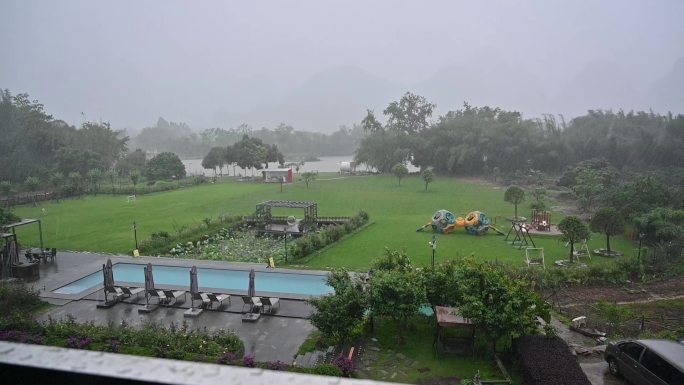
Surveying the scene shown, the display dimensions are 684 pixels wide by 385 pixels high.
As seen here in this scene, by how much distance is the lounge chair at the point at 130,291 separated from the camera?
41.3 ft

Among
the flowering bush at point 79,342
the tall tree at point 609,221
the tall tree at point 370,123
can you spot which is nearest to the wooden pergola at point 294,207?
the tall tree at point 609,221

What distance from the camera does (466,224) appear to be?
66.7 feet

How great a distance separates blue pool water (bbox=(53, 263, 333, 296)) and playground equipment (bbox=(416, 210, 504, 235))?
26.1ft

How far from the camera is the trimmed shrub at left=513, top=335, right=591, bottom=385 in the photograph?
7.50 meters

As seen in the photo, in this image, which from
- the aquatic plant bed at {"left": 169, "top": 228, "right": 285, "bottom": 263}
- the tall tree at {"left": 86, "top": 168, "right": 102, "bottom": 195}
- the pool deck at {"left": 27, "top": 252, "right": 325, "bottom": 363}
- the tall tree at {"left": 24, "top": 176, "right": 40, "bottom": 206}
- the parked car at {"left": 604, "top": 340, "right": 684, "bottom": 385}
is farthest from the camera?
the tall tree at {"left": 86, "top": 168, "right": 102, "bottom": 195}

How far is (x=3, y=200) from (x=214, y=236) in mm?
18583

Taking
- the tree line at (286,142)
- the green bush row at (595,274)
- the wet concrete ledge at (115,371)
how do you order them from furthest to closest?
the tree line at (286,142) < the green bush row at (595,274) < the wet concrete ledge at (115,371)

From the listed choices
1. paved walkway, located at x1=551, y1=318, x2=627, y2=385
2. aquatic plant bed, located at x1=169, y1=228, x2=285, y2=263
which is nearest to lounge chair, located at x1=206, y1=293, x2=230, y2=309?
aquatic plant bed, located at x1=169, y1=228, x2=285, y2=263

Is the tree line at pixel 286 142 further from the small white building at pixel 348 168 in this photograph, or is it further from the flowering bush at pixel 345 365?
the flowering bush at pixel 345 365

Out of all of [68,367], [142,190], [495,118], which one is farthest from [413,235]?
[495,118]

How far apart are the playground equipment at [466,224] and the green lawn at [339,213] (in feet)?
1.14

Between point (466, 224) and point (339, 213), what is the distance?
7.95m

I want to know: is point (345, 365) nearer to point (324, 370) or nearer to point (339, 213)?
point (324, 370)

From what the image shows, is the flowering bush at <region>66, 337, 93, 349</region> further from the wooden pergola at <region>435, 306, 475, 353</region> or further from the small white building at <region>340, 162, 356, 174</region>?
the small white building at <region>340, 162, 356, 174</region>
